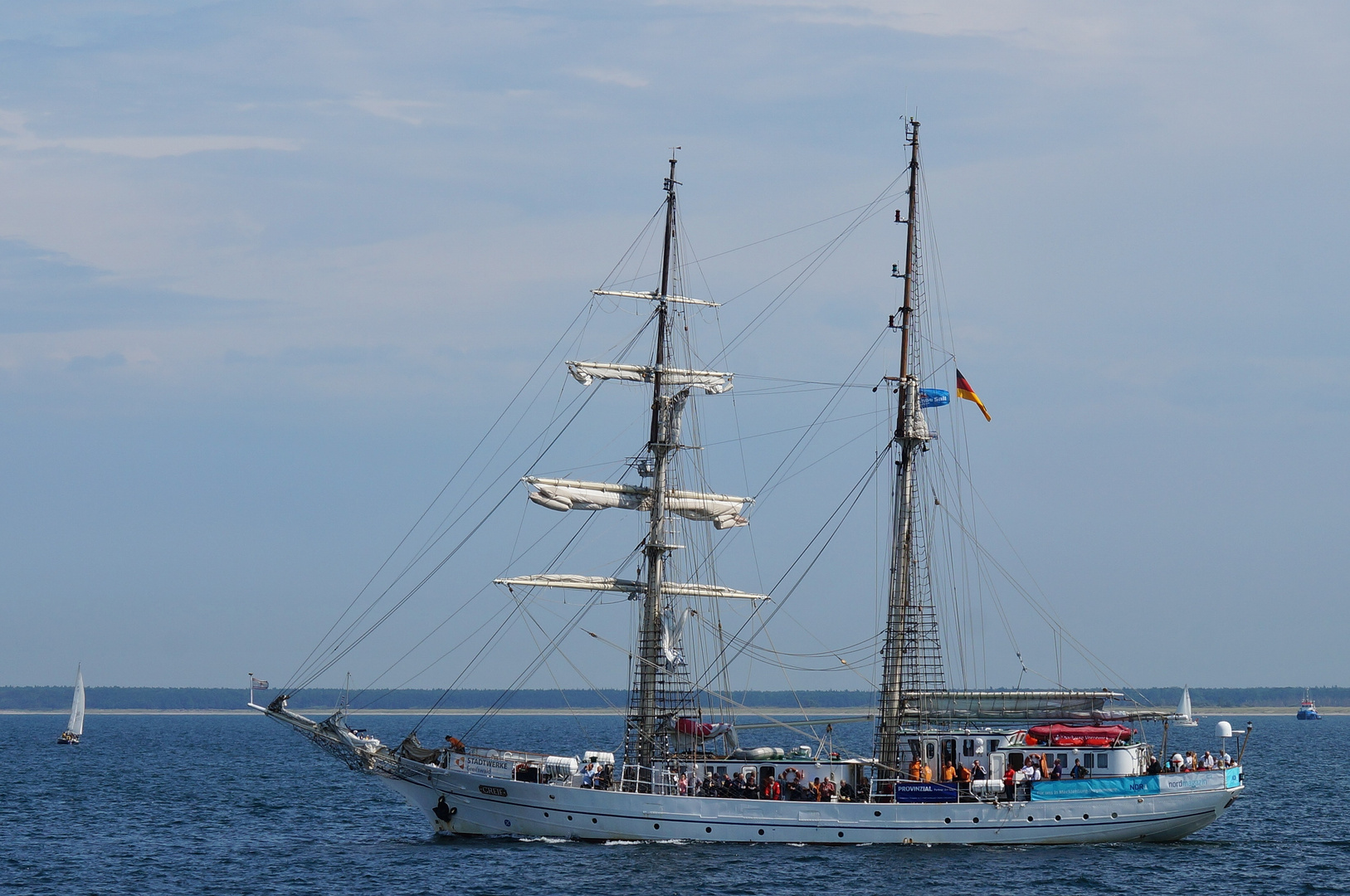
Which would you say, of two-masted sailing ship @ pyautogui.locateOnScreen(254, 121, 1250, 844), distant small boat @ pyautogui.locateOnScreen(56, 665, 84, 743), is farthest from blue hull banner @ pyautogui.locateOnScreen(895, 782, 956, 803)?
distant small boat @ pyautogui.locateOnScreen(56, 665, 84, 743)

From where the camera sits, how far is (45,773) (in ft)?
406

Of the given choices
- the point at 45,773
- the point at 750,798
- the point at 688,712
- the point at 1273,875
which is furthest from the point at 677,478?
the point at 45,773

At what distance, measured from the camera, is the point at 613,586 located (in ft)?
235

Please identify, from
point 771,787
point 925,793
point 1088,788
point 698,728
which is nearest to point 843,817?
point 771,787

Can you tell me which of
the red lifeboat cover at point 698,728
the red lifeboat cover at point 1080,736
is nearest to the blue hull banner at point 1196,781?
the red lifeboat cover at point 1080,736

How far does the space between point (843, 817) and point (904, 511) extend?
570 inches

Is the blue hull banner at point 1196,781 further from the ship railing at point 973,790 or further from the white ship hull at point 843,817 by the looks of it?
the ship railing at point 973,790

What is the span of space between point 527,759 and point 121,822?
88.0ft

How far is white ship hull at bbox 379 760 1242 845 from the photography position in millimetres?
64625

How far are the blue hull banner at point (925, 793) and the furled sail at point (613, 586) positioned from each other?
12.6 metres

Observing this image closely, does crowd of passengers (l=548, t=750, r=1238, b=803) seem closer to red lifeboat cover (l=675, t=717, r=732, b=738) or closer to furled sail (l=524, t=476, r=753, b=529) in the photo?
red lifeboat cover (l=675, t=717, r=732, b=738)

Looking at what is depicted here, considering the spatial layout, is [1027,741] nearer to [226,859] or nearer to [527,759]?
[527,759]

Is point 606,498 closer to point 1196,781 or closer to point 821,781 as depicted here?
point 821,781

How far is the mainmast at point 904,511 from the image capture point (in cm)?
7044
